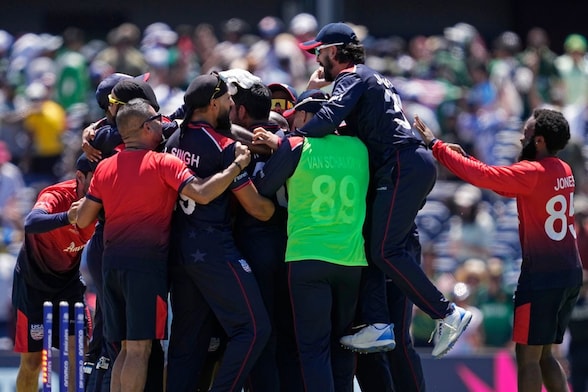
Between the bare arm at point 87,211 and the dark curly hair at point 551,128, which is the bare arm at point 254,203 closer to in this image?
the bare arm at point 87,211

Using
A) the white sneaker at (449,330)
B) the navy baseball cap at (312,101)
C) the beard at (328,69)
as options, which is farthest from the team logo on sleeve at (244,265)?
the beard at (328,69)

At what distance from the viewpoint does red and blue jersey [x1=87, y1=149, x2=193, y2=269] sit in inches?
348

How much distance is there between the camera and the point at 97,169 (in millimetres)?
9070

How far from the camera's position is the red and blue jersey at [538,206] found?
31.3 feet

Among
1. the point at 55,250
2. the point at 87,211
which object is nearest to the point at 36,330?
the point at 55,250

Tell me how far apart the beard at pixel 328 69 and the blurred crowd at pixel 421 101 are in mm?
6008

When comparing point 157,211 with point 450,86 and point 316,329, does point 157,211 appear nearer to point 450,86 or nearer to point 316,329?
point 316,329

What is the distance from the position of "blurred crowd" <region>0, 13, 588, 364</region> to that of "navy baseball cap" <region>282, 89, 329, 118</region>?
20.3 feet

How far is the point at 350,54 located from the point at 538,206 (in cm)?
174

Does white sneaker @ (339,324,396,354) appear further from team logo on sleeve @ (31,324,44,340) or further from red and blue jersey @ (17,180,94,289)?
team logo on sleeve @ (31,324,44,340)

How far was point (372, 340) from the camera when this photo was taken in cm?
908

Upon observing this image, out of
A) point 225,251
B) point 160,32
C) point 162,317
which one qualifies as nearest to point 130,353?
point 162,317

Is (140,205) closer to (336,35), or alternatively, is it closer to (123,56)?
(336,35)

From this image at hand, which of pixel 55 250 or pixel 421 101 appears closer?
pixel 55 250
